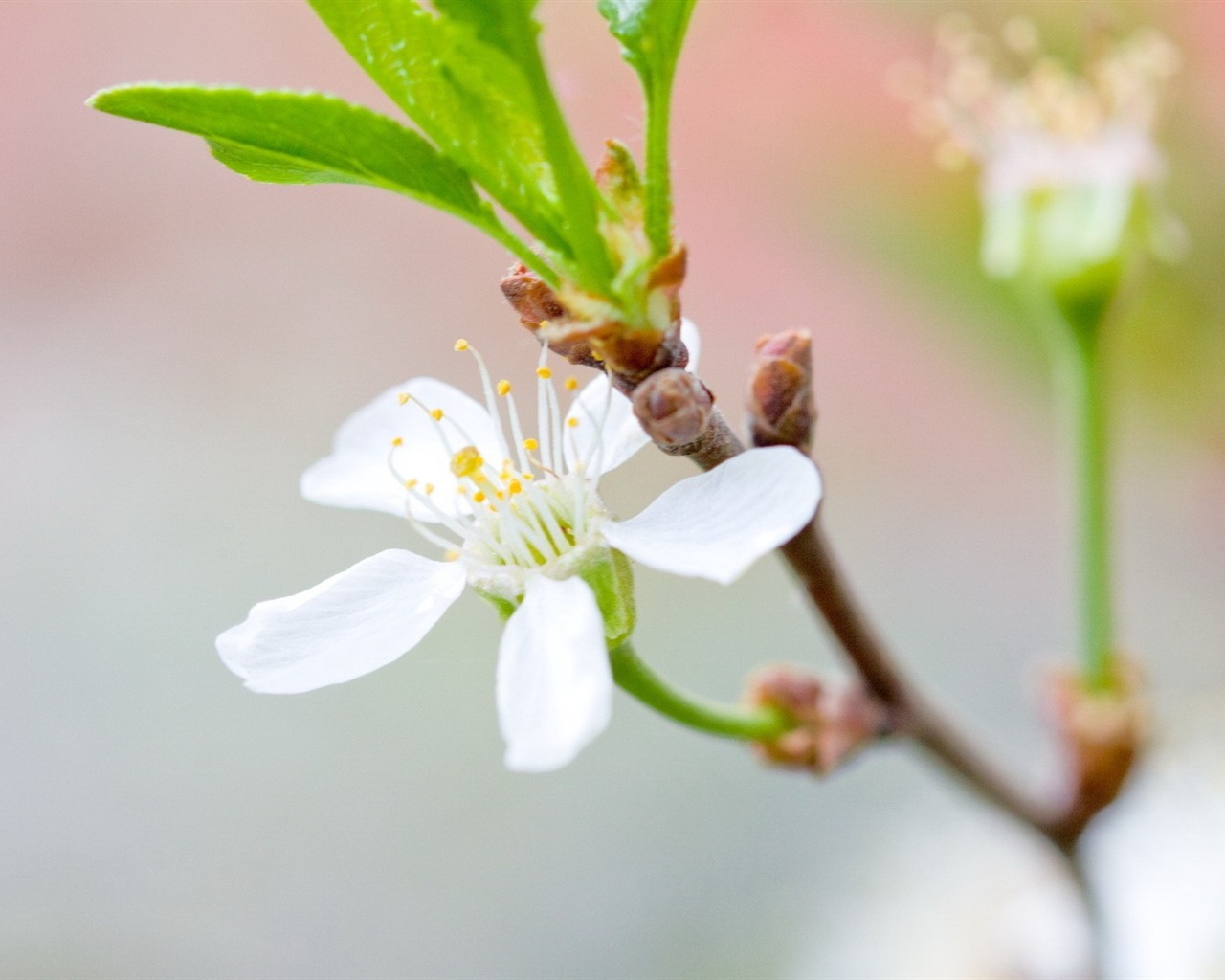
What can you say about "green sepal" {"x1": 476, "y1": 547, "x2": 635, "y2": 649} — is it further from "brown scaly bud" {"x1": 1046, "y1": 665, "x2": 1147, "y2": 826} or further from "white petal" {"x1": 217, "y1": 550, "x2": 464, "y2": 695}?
"brown scaly bud" {"x1": 1046, "y1": 665, "x2": 1147, "y2": 826}

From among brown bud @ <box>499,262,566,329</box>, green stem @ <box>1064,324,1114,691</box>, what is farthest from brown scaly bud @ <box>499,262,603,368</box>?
green stem @ <box>1064,324,1114,691</box>

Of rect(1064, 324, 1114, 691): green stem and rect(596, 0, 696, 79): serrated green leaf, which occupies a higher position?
rect(596, 0, 696, 79): serrated green leaf

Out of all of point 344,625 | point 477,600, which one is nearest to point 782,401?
point 344,625

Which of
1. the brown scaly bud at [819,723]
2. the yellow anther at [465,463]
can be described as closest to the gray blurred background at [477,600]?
the brown scaly bud at [819,723]

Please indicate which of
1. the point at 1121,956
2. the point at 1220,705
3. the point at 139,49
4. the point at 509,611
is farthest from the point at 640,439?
the point at 139,49

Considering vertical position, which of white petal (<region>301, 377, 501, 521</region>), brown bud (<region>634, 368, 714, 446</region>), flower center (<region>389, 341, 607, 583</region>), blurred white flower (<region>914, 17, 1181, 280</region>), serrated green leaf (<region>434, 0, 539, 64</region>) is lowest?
blurred white flower (<region>914, 17, 1181, 280</region>)

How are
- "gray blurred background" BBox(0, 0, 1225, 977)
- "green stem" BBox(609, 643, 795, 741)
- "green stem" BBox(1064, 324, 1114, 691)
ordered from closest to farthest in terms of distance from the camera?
"green stem" BBox(609, 643, 795, 741), "green stem" BBox(1064, 324, 1114, 691), "gray blurred background" BBox(0, 0, 1225, 977)

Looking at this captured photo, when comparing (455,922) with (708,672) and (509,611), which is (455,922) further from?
(509,611)
